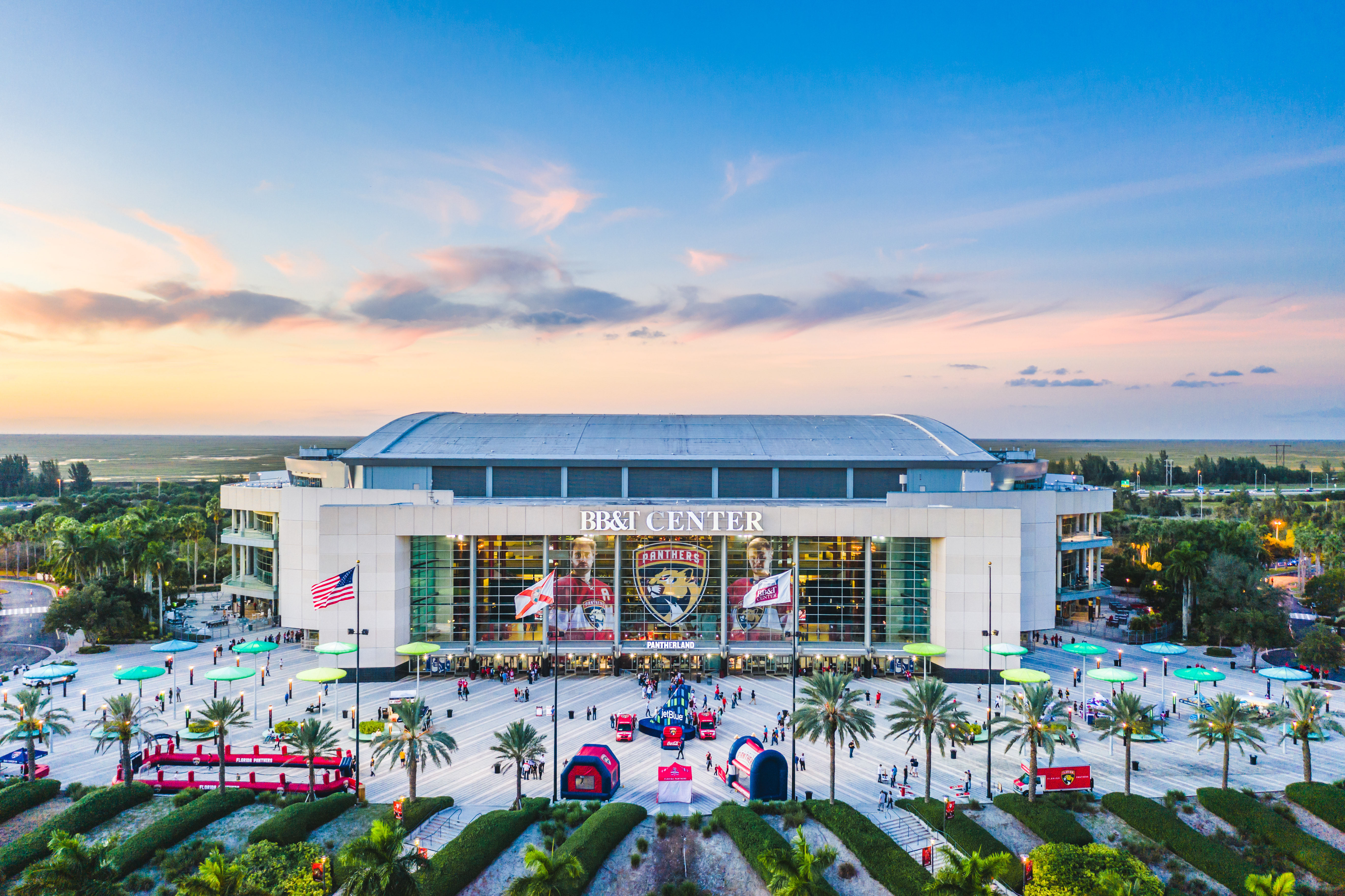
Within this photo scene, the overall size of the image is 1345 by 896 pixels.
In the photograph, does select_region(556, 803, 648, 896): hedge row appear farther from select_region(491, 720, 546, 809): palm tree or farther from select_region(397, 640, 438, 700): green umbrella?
select_region(397, 640, 438, 700): green umbrella

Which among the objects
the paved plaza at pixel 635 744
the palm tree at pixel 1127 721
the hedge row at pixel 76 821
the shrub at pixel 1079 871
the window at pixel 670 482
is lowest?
the paved plaza at pixel 635 744

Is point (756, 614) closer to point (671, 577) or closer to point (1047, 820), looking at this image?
point (671, 577)

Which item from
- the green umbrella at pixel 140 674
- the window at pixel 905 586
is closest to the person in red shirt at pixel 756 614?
the window at pixel 905 586

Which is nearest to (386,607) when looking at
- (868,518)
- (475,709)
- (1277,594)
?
(475,709)

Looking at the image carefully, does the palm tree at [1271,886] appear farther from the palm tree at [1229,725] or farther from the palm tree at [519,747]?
the palm tree at [519,747]

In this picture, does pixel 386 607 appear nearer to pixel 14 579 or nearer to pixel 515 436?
pixel 515 436

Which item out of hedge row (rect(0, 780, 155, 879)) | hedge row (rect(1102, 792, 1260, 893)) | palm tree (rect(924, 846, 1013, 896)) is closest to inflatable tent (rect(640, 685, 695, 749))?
palm tree (rect(924, 846, 1013, 896))
